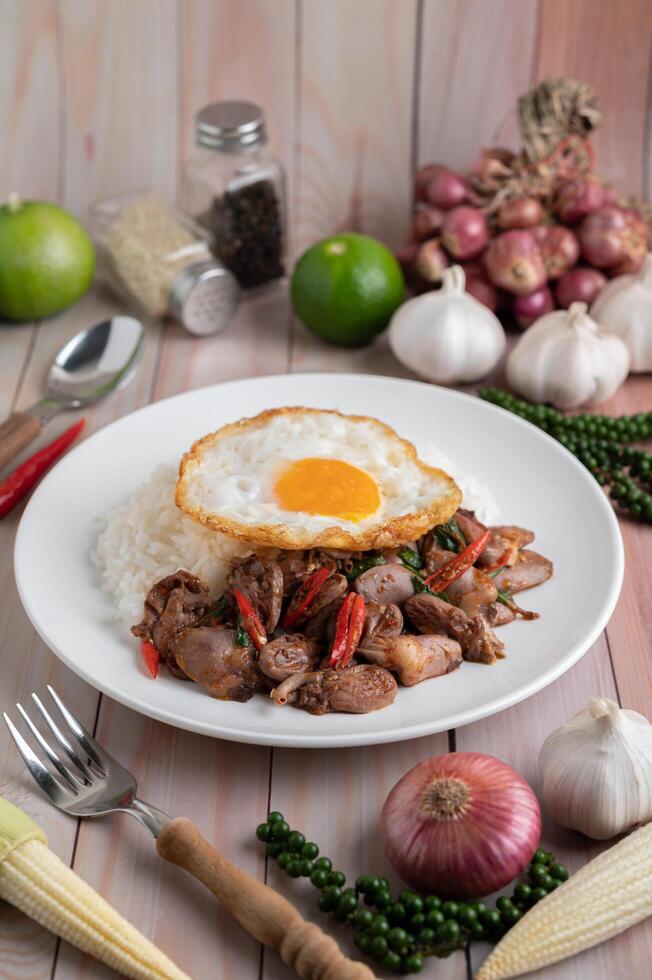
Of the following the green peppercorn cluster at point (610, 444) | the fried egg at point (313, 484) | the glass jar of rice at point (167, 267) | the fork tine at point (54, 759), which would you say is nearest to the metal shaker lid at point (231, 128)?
the glass jar of rice at point (167, 267)

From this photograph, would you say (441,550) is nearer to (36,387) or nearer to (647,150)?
(36,387)

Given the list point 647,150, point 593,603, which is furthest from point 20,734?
A: point 647,150

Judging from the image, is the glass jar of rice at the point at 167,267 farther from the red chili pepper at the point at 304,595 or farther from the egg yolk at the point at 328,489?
the red chili pepper at the point at 304,595

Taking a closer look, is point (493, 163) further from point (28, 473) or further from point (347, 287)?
point (28, 473)

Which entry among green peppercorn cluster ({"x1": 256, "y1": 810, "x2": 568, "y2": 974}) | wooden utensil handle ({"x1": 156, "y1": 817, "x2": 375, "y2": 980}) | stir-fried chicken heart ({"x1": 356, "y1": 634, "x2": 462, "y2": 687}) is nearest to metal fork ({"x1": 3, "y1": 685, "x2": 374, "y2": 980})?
wooden utensil handle ({"x1": 156, "y1": 817, "x2": 375, "y2": 980})

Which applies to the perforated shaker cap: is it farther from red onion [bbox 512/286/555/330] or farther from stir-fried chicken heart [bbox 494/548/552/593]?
stir-fried chicken heart [bbox 494/548/552/593]

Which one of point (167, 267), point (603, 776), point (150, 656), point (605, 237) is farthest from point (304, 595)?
point (605, 237)

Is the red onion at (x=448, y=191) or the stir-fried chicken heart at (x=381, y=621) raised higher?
the red onion at (x=448, y=191)
